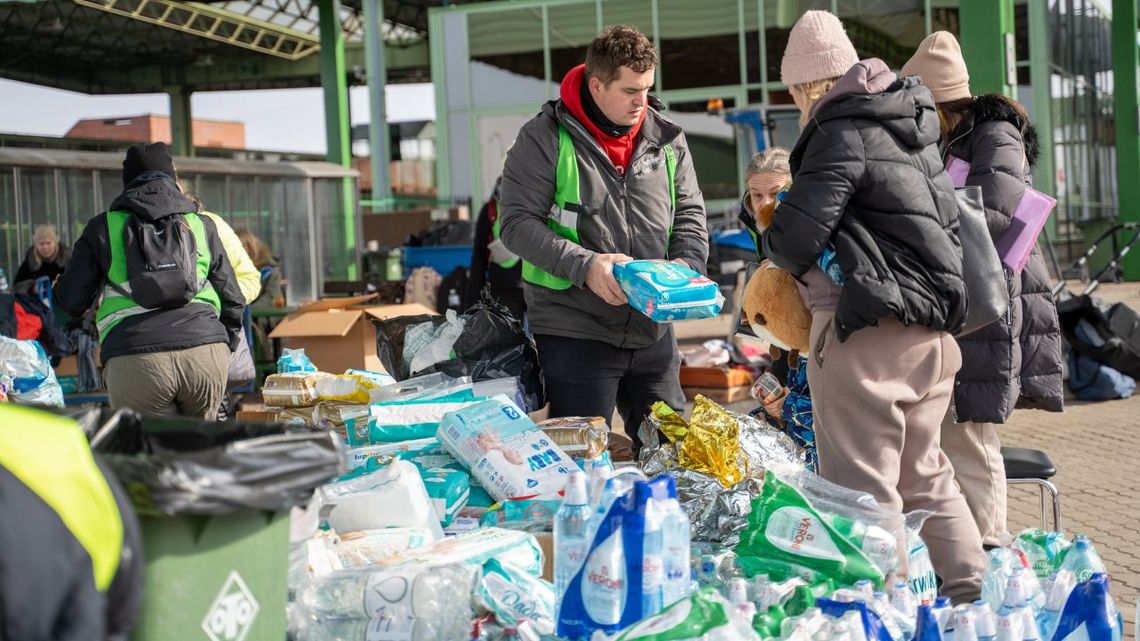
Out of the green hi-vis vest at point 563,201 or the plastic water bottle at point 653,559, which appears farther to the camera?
the green hi-vis vest at point 563,201

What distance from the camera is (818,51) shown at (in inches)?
144

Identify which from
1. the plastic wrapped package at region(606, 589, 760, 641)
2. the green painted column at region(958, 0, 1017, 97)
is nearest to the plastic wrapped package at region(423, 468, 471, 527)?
the plastic wrapped package at region(606, 589, 760, 641)

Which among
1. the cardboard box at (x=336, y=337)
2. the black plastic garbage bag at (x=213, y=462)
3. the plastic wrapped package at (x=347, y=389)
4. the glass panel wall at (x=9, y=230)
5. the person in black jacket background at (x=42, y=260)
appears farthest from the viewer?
the glass panel wall at (x=9, y=230)

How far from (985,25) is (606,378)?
10.4 meters

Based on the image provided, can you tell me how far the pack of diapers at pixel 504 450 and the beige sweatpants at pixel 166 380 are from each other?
1.71 metres

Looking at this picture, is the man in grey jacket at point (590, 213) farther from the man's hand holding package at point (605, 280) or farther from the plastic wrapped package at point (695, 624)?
the plastic wrapped package at point (695, 624)

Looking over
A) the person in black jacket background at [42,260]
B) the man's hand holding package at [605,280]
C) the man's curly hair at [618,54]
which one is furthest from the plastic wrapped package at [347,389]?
the person in black jacket background at [42,260]

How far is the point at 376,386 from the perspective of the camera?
4.54m

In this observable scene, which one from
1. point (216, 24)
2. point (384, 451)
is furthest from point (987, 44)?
point (216, 24)

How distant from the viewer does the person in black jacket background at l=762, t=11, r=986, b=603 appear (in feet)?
11.2

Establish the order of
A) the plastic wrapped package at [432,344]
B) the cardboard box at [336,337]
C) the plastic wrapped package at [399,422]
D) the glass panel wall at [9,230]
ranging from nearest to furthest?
the plastic wrapped package at [399,422] → the plastic wrapped package at [432,344] → the cardboard box at [336,337] → the glass panel wall at [9,230]

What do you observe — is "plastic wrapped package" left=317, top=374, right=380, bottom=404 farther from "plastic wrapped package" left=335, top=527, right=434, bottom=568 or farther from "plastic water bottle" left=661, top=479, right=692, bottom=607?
"plastic water bottle" left=661, top=479, right=692, bottom=607

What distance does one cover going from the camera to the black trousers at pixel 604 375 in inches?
168

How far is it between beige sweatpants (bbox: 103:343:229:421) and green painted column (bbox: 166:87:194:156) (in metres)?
35.4
